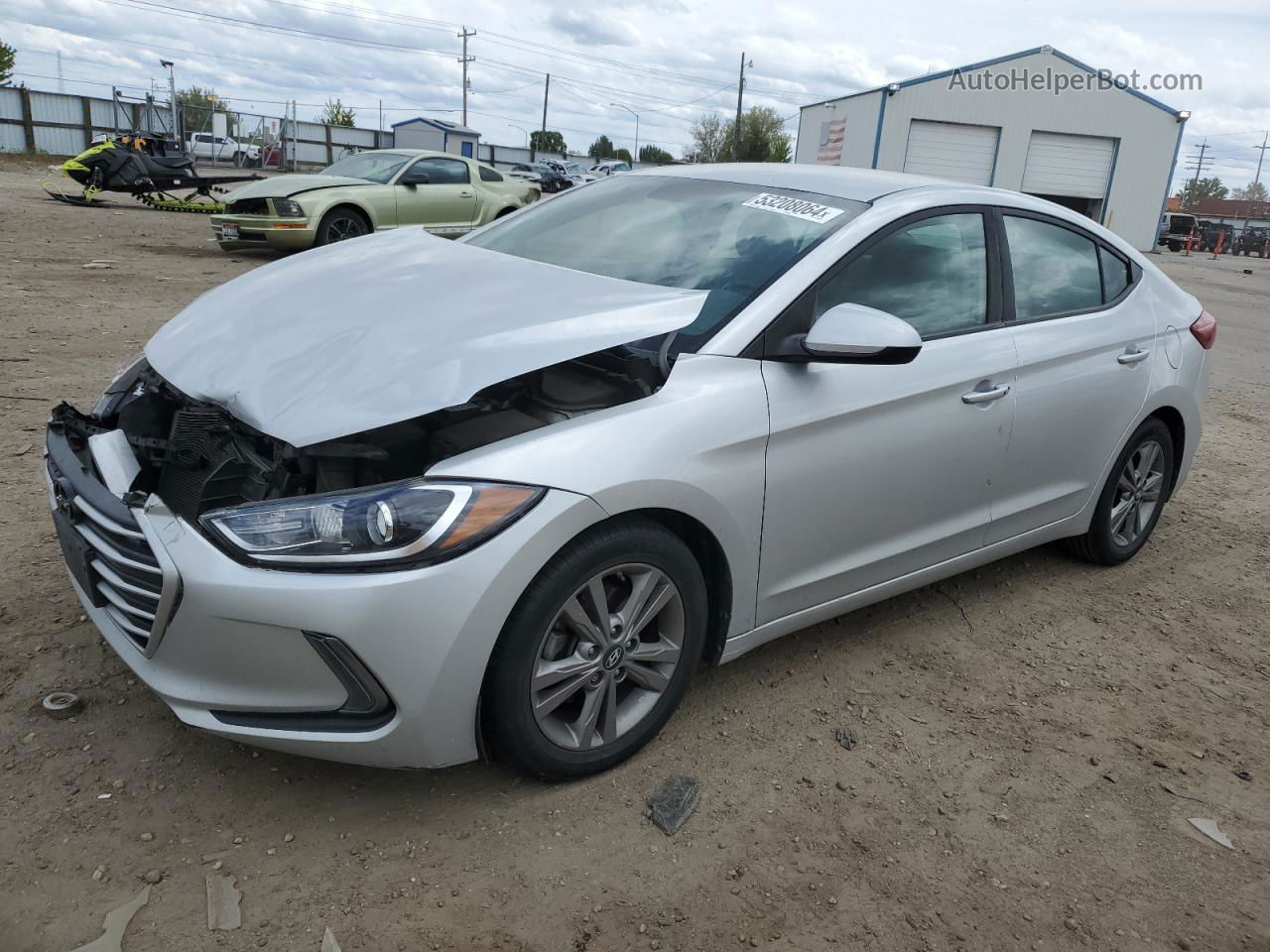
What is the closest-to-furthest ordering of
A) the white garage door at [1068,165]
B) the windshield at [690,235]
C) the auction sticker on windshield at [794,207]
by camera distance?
the windshield at [690,235] → the auction sticker on windshield at [794,207] → the white garage door at [1068,165]

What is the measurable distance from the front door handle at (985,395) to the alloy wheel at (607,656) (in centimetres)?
127

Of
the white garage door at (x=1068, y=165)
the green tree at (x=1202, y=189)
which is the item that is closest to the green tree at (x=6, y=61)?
the white garage door at (x=1068, y=165)

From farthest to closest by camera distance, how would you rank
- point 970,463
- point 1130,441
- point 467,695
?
1. point 1130,441
2. point 970,463
3. point 467,695

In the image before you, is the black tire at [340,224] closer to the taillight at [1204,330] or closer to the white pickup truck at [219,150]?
the taillight at [1204,330]

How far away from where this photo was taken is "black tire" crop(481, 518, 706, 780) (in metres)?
2.33

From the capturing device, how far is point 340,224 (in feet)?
39.5

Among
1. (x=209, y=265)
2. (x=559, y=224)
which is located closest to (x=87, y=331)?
(x=209, y=265)

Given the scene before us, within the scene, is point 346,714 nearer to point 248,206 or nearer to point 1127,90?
point 248,206

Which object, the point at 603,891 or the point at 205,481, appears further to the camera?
the point at 205,481

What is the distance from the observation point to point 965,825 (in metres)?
2.62

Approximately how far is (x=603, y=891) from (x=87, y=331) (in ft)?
22.6

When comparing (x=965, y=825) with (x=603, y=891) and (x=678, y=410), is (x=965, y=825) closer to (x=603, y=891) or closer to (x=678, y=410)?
(x=603, y=891)

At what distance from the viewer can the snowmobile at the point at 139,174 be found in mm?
17453

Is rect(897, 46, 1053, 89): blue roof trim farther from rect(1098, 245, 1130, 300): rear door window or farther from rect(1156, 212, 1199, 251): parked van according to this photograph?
rect(1098, 245, 1130, 300): rear door window
